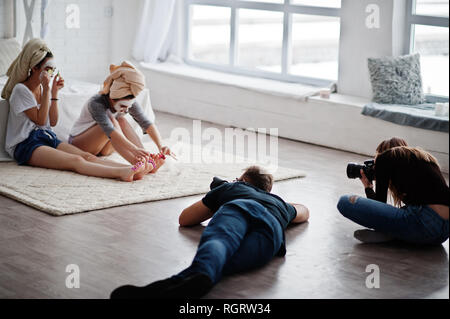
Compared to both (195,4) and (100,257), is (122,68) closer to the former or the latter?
(100,257)

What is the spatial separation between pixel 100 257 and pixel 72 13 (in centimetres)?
443

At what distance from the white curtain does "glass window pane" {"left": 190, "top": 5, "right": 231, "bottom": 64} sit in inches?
8.2

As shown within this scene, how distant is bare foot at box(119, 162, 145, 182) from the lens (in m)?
4.61

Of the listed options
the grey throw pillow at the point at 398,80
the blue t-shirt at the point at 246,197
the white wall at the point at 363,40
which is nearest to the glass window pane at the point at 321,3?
the white wall at the point at 363,40

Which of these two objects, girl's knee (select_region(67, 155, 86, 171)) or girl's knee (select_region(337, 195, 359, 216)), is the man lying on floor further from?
girl's knee (select_region(67, 155, 86, 171))

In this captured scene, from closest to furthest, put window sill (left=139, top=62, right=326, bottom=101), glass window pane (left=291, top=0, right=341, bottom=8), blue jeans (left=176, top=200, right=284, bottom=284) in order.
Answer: blue jeans (left=176, top=200, right=284, bottom=284) < window sill (left=139, top=62, right=326, bottom=101) < glass window pane (left=291, top=0, right=341, bottom=8)

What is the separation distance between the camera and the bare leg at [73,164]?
15.2ft

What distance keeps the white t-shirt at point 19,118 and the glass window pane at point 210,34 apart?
2.78 m

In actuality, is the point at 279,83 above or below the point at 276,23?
below

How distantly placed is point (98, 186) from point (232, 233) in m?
1.61

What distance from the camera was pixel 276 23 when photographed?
6848 millimetres

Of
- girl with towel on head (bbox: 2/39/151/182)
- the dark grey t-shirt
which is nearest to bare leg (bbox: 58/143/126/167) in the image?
girl with towel on head (bbox: 2/39/151/182)

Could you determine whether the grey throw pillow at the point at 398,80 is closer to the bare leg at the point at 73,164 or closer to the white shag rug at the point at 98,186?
the white shag rug at the point at 98,186
